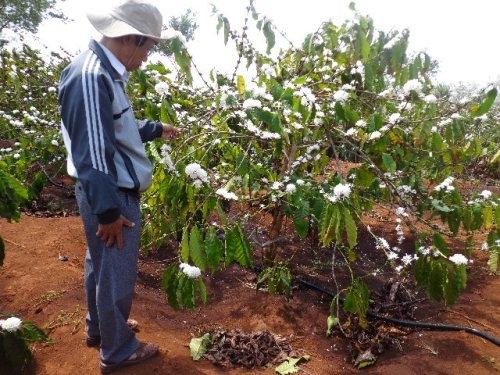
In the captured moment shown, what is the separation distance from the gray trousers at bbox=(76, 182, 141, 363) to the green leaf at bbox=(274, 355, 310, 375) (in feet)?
2.50

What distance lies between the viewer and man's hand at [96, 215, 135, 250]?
4.78 feet

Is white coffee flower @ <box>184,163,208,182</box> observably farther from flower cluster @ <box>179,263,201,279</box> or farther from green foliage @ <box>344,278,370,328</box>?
green foliage @ <box>344,278,370,328</box>

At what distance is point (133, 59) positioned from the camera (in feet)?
5.12

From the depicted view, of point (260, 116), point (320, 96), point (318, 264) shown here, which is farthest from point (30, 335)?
point (318, 264)

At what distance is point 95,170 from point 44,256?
1.90 m

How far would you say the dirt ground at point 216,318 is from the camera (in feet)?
6.13

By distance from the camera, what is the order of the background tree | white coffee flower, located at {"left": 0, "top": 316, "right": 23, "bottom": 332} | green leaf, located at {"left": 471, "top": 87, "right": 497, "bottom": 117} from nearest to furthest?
white coffee flower, located at {"left": 0, "top": 316, "right": 23, "bottom": 332}, green leaf, located at {"left": 471, "top": 87, "right": 497, "bottom": 117}, the background tree

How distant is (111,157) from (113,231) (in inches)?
11.5

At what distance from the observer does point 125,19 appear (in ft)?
4.85

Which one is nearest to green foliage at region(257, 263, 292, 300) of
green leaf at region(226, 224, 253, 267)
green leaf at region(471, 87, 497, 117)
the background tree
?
green leaf at region(226, 224, 253, 267)

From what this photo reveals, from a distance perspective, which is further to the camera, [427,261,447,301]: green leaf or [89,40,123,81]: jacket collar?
[427,261,447,301]: green leaf

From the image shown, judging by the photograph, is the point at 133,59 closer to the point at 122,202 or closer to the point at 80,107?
the point at 80,107

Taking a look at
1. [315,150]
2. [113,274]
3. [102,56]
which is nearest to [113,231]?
[113,274]

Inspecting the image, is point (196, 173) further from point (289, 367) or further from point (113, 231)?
point (289, 367)
